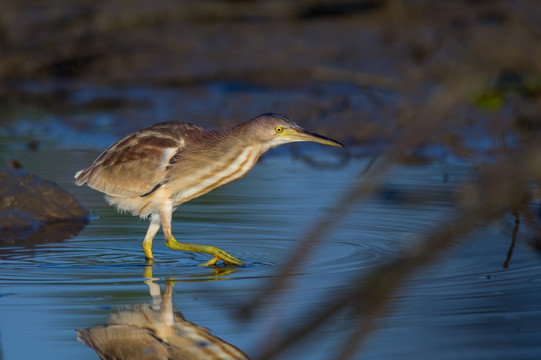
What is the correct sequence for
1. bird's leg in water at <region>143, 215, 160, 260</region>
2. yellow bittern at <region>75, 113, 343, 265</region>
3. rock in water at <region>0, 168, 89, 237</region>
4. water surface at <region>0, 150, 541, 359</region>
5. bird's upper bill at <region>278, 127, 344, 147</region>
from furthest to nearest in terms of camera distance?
1. rock in water at <region>0, 168, 89, 237</region>
2. bird's leg in water at <region>143, 215, 160, 260</region>
3. yellow bittern at <region>75, 113, 343, 265</region>
4. bird's upper bill at <region>278, 127, 344, 147</region>
5. water surface at <region>0, 150, 541, 359</region>

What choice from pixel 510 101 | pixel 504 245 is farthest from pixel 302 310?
pixel 510 101

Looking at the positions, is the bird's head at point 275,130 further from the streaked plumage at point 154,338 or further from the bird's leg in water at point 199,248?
the streaked plumage at point 154,338

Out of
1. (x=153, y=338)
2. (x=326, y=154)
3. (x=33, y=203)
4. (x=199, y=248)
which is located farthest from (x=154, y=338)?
(x=326, y=154)

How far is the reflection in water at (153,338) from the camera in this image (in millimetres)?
3488

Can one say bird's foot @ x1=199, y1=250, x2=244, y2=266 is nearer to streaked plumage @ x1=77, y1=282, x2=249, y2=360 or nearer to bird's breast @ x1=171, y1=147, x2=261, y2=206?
bird's breast @ x1=171, y1=147, x2=261, y2=206

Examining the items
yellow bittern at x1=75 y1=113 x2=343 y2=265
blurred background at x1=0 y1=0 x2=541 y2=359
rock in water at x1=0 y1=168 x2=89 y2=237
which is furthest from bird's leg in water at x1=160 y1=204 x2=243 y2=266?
rock in water at x1=0 y1=168 x2=89 y2=237

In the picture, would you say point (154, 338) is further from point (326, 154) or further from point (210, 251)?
point (326, 154)

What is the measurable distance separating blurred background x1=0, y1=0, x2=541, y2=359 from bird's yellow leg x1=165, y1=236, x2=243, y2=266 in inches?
4.0

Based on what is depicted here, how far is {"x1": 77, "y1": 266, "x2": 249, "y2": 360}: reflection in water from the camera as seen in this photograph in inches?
137

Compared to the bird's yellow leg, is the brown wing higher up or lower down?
higher up

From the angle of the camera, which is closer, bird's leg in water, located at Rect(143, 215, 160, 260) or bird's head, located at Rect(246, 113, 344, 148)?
bird's head, located at Rect(246, 113, 344, 148)

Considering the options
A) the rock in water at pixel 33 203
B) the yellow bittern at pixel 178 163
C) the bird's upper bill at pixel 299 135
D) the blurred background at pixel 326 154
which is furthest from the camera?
the rock in water at pixel 33 203

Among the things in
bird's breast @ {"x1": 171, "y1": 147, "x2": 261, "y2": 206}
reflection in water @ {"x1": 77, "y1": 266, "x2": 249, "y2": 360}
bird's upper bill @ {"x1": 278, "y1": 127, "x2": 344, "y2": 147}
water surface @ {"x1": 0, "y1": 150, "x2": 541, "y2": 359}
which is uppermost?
bird's upper bill @ {"x1": 278, "y1": 127, "x2": 344, "y2": 147}

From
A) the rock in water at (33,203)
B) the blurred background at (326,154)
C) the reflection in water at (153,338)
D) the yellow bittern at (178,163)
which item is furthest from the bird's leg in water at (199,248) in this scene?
the rock in water at (33,203)
